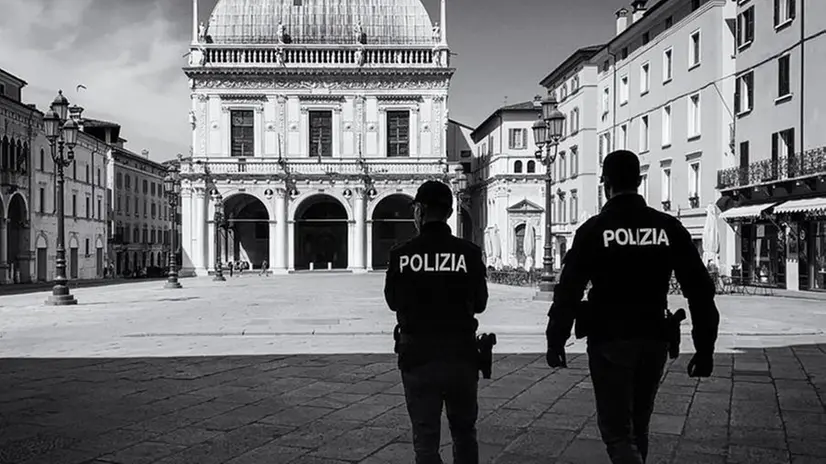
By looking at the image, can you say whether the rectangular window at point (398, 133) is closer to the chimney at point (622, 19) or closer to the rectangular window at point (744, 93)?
the chimney at point (622, 19)

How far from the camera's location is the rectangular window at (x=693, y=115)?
36.2 m

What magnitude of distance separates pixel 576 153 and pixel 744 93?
62.7ft

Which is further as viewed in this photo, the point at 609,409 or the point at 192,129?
the point at 192,129

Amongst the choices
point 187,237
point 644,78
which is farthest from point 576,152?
point 187,237

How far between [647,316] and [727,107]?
33.4 metres

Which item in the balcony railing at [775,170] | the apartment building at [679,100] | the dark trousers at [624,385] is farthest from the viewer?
the apartment building at [679,100]

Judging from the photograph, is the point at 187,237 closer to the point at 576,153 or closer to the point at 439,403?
the point at 576,153

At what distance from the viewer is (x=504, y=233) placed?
57969 mm

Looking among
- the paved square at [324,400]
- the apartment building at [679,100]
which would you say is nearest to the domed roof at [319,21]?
the apartment building at [679,100]

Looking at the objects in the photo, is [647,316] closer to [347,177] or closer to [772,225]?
[772,225]

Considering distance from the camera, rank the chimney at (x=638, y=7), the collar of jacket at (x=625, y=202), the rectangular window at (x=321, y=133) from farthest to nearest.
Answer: the rectangular window at (x=321, y=133) < the chimney at (x=638, y=7) < the collar of jacket at (x=625, y=202)

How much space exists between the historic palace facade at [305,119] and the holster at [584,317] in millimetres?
48690

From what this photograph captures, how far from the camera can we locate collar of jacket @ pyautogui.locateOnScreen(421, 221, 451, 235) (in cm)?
428

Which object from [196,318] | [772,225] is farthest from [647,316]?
[772,225]
